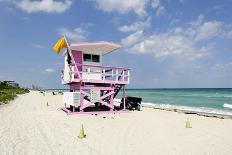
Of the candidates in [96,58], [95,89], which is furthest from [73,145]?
[96,58]

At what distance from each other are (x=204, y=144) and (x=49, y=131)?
6.68 meters

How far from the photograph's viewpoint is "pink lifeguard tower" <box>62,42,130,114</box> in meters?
18.3

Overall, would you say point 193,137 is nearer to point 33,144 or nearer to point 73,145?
point 73,145

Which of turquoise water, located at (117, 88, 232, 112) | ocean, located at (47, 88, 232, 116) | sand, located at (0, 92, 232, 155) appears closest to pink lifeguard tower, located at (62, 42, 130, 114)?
sand, located at (0, 92, 232, 155)

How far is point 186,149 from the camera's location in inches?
339

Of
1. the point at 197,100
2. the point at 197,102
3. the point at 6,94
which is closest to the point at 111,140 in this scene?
the point at 6,94

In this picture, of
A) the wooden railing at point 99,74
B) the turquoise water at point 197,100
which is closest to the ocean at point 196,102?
the turquoise water at point 197,100

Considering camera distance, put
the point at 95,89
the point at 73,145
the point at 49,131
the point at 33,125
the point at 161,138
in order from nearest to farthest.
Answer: the point at 73,145, the point at 161,138, the point at 49,131, the point at 33,125, the point at 95,89

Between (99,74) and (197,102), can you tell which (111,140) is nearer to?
(99,74)

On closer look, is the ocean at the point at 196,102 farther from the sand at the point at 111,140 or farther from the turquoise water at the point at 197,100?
the sand at the point at 111,140

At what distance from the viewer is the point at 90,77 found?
19.4 metres

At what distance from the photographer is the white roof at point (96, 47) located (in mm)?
19422

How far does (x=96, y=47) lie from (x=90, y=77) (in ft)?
8.14

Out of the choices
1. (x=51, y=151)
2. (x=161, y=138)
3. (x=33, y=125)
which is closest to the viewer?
(x=51, y=151)
